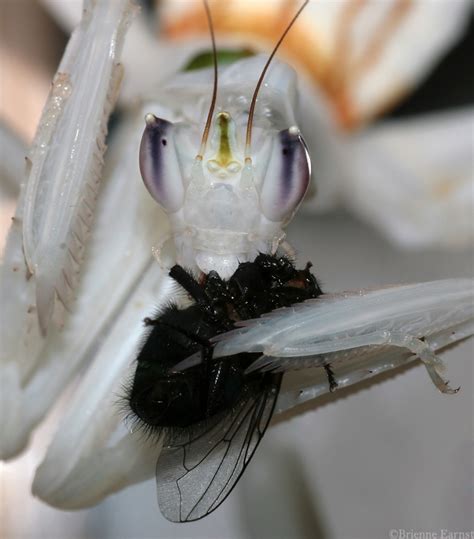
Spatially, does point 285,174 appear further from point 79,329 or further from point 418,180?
point 418,180

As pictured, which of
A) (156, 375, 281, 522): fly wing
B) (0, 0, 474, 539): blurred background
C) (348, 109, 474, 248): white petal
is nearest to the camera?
(156, 375, 281, 522): fly wing

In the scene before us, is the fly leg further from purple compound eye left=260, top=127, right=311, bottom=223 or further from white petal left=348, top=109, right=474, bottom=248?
white petal left=348, top=109, right=474, bottom=248

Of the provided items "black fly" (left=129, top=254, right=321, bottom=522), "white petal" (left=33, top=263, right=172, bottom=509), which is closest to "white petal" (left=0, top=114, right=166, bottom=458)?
"white petal" (left=33, top=263, right=172, bottom=509)

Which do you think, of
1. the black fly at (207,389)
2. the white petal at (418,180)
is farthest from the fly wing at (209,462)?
the white petal at (418,180)

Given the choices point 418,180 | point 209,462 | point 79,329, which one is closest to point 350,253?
point 418,180

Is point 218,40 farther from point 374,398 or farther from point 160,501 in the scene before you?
point 160,501

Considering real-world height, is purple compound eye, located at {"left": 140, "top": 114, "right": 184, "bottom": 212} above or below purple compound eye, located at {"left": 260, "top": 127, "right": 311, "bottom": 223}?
above

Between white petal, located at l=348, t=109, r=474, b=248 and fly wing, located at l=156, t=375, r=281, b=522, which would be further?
white petal, located at l=348, t=109, r=474, b=248
